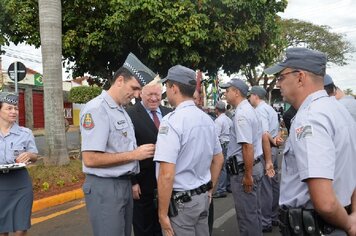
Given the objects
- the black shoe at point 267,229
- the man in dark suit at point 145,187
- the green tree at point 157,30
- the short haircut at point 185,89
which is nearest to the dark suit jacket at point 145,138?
the man in dark suit at point 145,187

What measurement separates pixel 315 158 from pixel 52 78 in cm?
663

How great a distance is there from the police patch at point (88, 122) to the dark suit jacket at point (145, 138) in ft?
2.81

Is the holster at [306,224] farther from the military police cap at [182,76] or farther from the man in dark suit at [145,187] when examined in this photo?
the man in dark suit at [145,187]

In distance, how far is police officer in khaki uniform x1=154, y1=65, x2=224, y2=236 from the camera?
271 cm

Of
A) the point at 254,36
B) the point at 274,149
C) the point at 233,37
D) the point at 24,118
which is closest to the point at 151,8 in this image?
→ the point at 233,37

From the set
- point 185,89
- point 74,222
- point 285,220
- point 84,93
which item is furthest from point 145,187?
point 84,93

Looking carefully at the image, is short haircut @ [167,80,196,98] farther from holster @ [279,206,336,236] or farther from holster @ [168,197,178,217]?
holster @ [279,206,336,236]

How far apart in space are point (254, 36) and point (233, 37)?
0.71 metres

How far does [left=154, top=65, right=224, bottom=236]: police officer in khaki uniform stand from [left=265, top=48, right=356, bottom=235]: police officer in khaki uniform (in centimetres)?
75

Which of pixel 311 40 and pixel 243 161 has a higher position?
pixel 311 40

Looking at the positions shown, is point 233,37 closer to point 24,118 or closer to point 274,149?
point 274,149

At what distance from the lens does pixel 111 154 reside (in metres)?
2.86

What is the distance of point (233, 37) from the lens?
10672 millimetres

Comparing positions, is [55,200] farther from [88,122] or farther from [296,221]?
[296,221]
